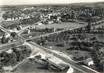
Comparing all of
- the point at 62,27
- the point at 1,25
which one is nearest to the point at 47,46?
the point at 62,27

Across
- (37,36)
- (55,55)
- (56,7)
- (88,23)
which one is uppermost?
(56,7)

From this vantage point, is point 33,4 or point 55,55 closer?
point 55,55

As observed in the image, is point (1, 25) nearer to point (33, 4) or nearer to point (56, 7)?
point (33, 4)

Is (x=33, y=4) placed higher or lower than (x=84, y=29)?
higher

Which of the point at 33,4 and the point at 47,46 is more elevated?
the point at 33,4

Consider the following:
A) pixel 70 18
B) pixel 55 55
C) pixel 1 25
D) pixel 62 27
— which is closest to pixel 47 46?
pixel 55 55

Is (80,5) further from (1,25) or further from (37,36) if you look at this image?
(1,25)
